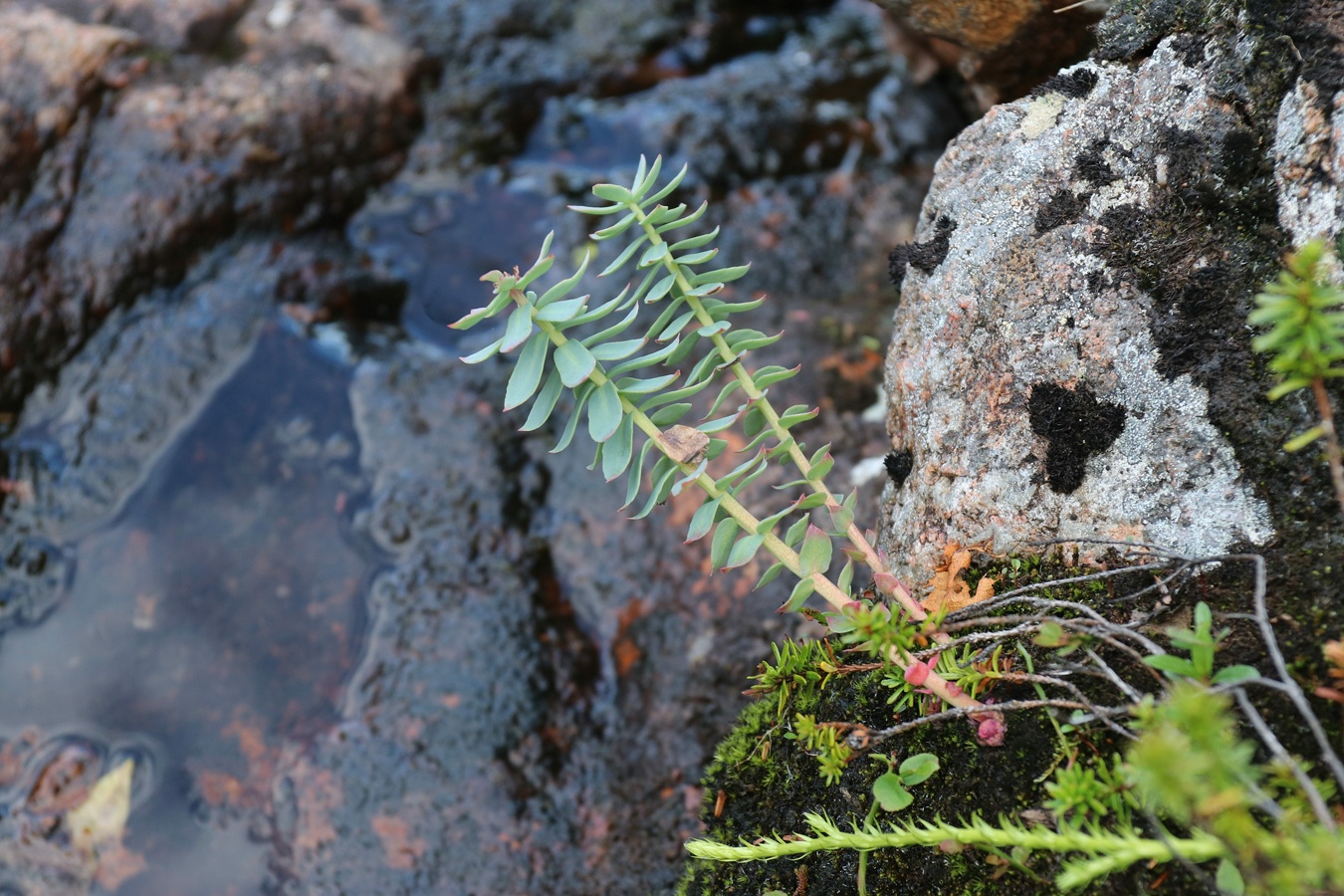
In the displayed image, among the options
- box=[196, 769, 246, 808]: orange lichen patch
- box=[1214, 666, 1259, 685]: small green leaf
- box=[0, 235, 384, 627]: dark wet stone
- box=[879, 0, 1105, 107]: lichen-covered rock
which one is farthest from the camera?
box=[0, 235, 384, 627]: dark wet stone

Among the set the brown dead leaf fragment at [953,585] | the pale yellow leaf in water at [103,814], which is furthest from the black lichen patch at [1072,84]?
the pale yellow leaf in water at [103,814]

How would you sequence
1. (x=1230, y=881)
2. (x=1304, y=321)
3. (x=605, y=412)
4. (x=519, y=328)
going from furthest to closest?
(x=605, y=412) < (x=519, y=328) < (x=1230, y=881) < (x=1304, y=321)

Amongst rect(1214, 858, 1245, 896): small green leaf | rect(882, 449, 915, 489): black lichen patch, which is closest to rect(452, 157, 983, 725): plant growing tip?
rect(882, 449, 915, 489): black lichen patch

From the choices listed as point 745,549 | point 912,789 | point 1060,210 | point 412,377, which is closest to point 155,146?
point 412,377

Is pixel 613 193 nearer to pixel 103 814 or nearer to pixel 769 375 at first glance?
pixel 769 375

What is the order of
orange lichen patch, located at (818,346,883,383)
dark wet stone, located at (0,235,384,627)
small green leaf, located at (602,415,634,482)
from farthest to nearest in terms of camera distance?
1. orange lichen patch, located at (818,346,883,383)
2. dark wet stone, located at (0,235,384,627)
3. small green leaf, located at (602,415,634,482)

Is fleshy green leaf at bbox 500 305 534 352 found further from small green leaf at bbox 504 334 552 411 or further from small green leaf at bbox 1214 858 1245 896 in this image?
small green leaf at bbox 1214 858 1245 896

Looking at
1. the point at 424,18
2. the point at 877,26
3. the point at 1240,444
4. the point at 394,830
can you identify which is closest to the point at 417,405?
Result: the point at 394,830

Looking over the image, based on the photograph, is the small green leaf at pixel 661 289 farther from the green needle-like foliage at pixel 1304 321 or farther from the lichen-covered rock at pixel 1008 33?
the lichen-covered rock at pixel 1008 33
